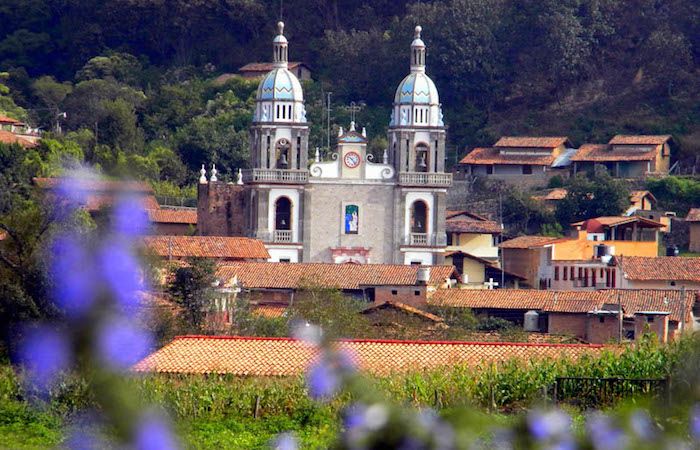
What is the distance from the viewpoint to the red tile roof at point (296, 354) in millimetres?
23828

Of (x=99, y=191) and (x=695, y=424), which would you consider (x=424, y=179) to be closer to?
(x=695, y=424)

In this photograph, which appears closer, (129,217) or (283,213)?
(129,217)

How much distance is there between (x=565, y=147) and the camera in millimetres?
67938

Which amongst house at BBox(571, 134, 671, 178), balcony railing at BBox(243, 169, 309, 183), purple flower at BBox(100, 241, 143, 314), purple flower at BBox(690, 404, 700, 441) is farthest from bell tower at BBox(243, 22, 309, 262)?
purple flower at BBox(100, 241, 143, 314)

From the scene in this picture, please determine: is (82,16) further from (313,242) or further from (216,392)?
(216,392)

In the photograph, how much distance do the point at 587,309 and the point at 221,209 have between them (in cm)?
1843

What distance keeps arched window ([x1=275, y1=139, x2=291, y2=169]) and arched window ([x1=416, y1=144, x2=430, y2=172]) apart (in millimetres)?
3881

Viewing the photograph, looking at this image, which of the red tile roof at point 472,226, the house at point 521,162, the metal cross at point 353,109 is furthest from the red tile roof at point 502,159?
the red tile roof at point 472,226

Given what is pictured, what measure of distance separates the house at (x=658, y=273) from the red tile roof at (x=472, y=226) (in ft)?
29.0

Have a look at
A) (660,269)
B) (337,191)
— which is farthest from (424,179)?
(660,269)

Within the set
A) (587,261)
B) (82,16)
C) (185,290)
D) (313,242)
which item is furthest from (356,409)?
(82,16)

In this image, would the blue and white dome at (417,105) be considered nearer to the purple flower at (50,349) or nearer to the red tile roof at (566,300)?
the red tile roof at (566,300)

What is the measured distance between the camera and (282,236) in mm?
54781

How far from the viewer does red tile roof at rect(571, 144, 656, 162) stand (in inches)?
2522
